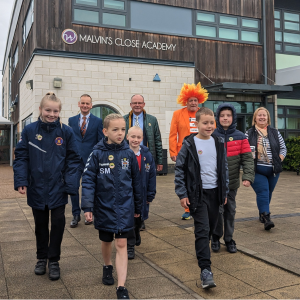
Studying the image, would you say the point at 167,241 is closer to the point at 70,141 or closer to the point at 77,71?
the point at 70,141

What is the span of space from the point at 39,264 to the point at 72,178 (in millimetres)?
908

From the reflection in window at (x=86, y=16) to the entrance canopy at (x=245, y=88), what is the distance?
4974mm

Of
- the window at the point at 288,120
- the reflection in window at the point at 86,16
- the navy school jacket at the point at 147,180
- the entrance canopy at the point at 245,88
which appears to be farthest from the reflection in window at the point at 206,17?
the navy school jacket at the point at 147,180

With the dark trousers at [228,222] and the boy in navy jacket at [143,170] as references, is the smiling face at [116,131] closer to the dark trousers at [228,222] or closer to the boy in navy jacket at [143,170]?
the boy in navy jacket at [143,170]

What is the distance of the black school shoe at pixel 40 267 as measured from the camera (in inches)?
141

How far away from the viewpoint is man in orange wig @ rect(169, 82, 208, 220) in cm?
→ 586

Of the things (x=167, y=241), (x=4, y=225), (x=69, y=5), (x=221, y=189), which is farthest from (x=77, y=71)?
(x=221, y=189)

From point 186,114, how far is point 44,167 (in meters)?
3.12

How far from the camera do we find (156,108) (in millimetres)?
14375

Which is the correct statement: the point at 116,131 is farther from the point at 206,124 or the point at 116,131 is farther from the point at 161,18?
the point at 161,18

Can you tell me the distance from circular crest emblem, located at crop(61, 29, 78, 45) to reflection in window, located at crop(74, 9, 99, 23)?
1.81 ft

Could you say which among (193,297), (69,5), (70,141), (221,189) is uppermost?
(69,5)

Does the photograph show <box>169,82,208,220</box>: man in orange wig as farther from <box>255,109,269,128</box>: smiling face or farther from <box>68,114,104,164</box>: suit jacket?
<box>68,114,104,164</box>: suit jacket

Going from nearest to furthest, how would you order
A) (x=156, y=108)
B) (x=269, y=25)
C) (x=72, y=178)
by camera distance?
(x=72, y=178)
(x=156, y=108)
(x=269, y=25)
